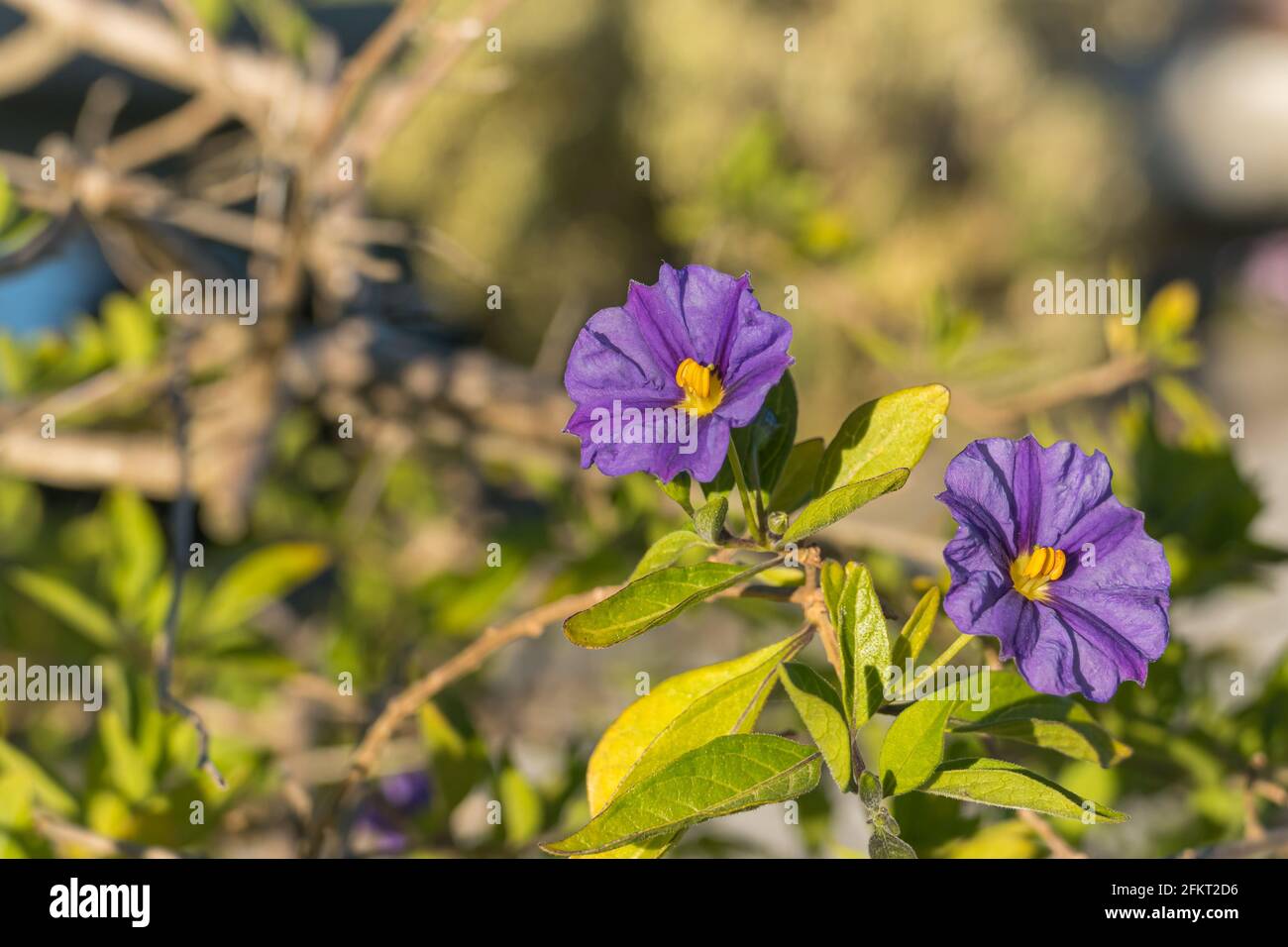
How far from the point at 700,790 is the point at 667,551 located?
0.14 meters

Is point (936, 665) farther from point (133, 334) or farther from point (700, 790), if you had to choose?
point (133, 334)

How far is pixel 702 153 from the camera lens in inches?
219

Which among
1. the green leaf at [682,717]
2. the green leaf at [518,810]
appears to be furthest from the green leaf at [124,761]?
the green leaf at [682,717]

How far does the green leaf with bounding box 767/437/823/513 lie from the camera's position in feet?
2.25

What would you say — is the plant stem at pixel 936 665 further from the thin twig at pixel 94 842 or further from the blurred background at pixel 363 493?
the thin twig at pixel 94 842

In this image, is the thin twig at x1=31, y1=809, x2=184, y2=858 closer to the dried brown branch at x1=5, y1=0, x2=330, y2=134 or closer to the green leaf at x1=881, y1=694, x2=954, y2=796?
the green leaf at x1=881, y1=694, x2=954, y2=796

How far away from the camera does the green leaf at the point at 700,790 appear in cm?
53

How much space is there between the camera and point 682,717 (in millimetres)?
610

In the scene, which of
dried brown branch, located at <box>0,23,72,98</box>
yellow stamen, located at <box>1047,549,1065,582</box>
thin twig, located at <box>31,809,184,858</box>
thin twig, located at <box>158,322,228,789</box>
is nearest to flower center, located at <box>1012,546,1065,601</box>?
yellow stamen, located at <box>1047,549,1065,582</box>

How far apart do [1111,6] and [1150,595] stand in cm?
686

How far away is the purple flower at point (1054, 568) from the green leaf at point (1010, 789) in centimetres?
5
